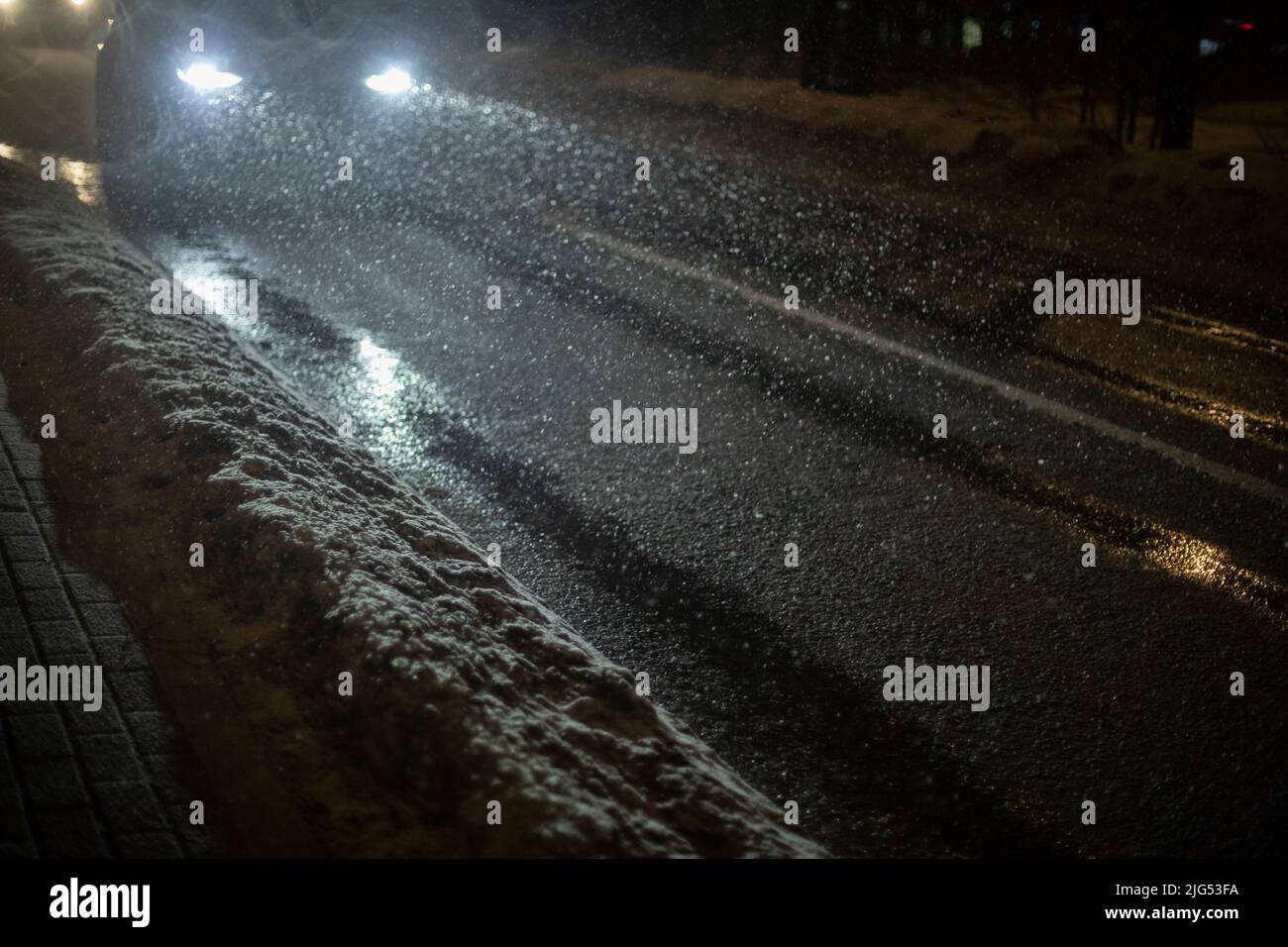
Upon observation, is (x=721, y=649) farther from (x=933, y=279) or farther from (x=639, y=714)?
(x=933, y=279)

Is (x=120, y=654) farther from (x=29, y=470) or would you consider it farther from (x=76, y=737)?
(x=29, y=470)

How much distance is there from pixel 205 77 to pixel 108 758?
12054 millimetres

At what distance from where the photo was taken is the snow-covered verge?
2.62 metres

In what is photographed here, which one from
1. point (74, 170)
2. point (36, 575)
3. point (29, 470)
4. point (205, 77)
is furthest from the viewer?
point (205, 77)

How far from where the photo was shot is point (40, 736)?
2.90m

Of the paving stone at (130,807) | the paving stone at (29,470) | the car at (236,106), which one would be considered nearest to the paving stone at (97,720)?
the paving stone at (130,807)

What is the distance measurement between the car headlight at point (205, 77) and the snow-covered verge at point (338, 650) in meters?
8.80

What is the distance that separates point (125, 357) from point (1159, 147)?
32.5 ft

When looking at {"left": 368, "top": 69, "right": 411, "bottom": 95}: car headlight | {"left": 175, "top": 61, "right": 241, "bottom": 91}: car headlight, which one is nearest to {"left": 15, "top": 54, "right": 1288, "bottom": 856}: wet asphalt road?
{"left": 175, "top": 61, "right": 241, "bottom": 91}: car headlight

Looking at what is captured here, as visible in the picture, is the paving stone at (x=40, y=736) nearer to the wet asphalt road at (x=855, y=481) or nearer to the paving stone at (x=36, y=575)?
the paving stone at (x=36, y=575)

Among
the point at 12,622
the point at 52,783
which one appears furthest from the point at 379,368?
the point at 52,783

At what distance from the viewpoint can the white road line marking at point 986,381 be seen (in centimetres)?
494

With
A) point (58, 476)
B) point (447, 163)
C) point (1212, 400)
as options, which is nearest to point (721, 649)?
point (58, 476)

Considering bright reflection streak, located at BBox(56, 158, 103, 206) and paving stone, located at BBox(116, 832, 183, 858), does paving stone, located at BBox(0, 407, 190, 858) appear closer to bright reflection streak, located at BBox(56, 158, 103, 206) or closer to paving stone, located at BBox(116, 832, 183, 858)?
paving stone, located at BBox(116, 832, 183, 858)
